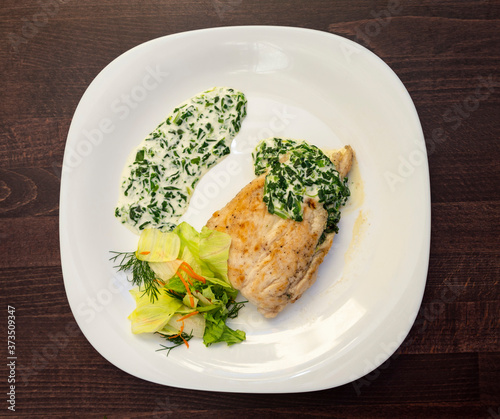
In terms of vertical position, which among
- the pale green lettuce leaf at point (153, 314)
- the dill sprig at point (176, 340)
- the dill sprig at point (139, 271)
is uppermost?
the dill sprig at point (139, 271)

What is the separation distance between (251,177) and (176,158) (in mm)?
704

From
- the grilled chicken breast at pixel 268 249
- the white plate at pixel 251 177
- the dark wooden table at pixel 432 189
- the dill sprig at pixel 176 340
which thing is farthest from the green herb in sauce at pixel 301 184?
the dill sprig at pixel 176 340

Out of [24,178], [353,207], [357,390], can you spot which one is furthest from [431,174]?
[24,178]

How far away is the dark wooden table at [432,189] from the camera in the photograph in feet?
11.6

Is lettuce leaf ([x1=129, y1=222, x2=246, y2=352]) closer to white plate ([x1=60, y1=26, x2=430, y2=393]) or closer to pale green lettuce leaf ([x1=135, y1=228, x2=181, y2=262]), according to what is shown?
pale green lettuce leaf ([x1=135, y1=228, x2=181, y2=262])

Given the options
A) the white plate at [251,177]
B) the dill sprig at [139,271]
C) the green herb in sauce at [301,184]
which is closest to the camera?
the green herb in sauce at [301,184]

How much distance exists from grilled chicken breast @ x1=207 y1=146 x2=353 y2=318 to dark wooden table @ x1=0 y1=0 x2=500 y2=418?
3.51 ft

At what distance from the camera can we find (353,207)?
3.54 meters

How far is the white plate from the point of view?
3.29 metres

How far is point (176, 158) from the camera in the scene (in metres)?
3.56

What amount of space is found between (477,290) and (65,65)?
14.0ft

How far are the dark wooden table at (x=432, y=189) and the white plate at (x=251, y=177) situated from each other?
12.7 inches

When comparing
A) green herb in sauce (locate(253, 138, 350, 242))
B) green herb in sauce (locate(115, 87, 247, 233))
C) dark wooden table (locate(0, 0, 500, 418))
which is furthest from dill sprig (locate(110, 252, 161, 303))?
green herb in sauce (locate(253, 138, 350, 242))

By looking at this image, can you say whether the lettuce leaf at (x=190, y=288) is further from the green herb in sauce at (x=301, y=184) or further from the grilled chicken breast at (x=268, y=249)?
the green herb in sauce at (x=301, y=184)
